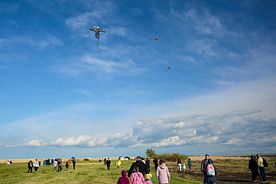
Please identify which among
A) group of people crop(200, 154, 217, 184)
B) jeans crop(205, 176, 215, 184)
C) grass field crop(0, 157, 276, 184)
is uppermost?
group of people crop(200, 154, 217, 184)

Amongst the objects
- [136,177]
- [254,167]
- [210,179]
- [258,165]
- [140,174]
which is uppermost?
[140,174]

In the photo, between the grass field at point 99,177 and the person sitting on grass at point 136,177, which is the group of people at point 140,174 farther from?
the grass field at point 99,177

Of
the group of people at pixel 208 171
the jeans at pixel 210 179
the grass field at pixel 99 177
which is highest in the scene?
the group of people at pixel 208 171

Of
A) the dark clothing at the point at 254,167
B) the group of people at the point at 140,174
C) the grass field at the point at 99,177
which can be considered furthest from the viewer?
the grass field at the point at 99,177

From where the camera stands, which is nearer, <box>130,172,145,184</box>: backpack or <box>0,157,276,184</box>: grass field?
<box>130,172,145,184</box>: backpack

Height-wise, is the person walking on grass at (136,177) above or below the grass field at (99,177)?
above

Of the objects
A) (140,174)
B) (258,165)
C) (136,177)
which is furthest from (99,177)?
(136,177)

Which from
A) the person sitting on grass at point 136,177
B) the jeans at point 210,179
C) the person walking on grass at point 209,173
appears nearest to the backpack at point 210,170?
the person walking on grass at point 209,173

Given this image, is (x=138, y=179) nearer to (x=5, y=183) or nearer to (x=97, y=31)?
(x=97, y=31)

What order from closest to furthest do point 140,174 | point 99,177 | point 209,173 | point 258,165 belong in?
point 140,174 < point 209,173 < point 258,165 < point 99,177

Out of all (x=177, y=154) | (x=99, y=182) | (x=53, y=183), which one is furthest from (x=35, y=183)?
(x=177, y=154)

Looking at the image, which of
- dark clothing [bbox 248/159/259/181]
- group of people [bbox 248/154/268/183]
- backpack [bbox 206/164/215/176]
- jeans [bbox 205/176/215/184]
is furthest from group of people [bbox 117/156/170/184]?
dark clothing [bbox 248/159/259/181]

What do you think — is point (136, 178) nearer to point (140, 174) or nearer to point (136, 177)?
point (136, 177)

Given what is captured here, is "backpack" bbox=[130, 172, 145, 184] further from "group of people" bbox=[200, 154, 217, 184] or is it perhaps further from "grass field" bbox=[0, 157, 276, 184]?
"grass field" bbox=[0, 157, 276, 184]
